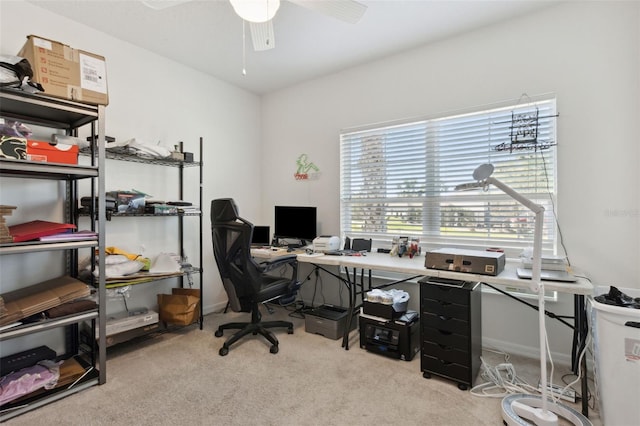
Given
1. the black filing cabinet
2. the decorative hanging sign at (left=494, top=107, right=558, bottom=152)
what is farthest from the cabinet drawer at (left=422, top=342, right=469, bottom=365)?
the decorative hanging sign at (left=494, top=107, right=558, bottom=152)

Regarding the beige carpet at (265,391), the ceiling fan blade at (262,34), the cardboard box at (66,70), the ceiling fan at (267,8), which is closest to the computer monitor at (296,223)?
the beige carpet at (265,391)

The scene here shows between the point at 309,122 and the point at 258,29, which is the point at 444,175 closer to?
the point at 309,122

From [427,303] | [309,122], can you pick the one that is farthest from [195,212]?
[427,303]

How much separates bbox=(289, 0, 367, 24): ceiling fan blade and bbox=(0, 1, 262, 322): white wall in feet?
6.28

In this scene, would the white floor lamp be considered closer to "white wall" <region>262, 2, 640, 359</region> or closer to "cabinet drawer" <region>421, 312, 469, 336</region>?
"cabinet drawer" <region>421, 312, 469, 336</region>

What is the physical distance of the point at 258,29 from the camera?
2.06 metres

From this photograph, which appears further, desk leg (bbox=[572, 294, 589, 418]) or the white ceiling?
the white ceiling

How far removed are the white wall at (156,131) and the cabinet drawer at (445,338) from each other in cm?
247

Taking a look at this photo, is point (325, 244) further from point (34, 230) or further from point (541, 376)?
point (34, 230)

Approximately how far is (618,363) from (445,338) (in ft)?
2.80

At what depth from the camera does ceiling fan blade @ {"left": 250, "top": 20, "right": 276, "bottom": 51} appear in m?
2.02

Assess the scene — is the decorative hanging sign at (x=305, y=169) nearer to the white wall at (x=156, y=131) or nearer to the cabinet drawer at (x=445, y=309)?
the white wall at (x=156, y=131)

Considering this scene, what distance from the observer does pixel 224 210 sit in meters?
2.56

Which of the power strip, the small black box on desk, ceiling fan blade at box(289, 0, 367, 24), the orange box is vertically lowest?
the power strip
